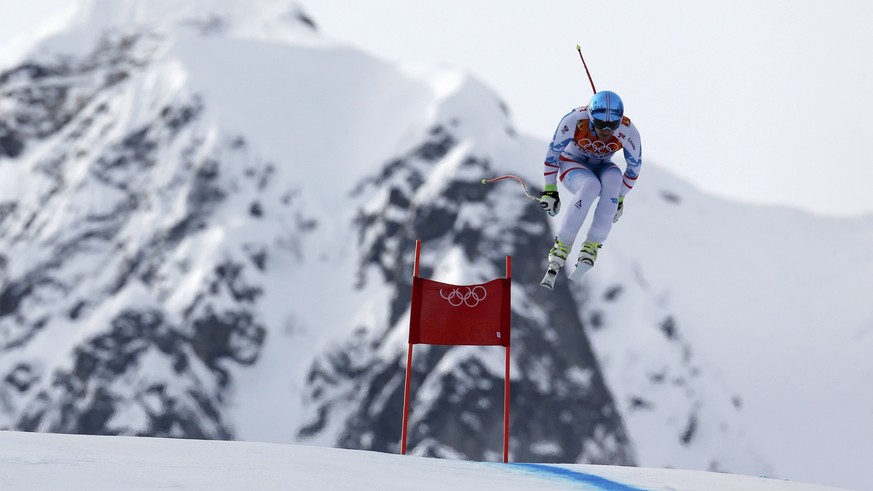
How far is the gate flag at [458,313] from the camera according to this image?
19.2 m

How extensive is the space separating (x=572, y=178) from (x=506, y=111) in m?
131

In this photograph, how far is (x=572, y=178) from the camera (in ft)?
63.0

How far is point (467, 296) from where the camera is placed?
63.9 feet

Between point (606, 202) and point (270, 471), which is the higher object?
point (606, 202)

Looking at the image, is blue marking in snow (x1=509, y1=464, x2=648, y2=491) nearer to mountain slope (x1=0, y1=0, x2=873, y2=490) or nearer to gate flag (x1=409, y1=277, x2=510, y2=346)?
gate flag (x1=409, y1=277, x2=510, y2=346)

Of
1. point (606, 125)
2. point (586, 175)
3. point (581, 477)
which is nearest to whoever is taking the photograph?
point (581, 477)

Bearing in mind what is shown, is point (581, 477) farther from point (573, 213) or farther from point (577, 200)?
point (577, 200)

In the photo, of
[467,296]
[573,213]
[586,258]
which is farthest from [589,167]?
[467,296]

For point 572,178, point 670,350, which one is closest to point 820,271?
point 670,350

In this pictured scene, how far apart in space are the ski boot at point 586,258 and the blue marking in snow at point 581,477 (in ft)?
9.44

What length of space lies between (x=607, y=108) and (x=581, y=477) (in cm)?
515

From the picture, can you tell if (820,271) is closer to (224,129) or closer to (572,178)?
(224,129)

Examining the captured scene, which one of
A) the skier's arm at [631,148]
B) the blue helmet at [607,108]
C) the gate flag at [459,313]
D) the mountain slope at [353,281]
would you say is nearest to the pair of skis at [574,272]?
the gate flag at [459,313]

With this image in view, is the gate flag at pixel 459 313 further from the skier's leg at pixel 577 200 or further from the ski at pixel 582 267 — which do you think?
the ski at pixel 582 267
